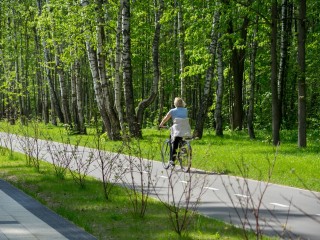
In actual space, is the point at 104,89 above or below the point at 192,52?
below

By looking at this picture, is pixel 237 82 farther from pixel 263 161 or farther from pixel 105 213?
pixel 105 213

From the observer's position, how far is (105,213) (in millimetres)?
8477

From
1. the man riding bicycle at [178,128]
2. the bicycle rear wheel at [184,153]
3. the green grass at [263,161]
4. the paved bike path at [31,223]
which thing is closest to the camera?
the paved bike path at [31,223]

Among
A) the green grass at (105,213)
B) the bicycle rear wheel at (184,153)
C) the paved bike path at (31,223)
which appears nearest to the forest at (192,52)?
the bicycle rear wheel at (184,153)

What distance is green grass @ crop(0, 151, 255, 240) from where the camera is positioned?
7078 mm

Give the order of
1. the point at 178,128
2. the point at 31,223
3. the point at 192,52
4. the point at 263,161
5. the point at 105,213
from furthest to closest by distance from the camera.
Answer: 1. the point at 192,52
2. the point at 263,161
3. the point at 178,128
4. the point at 105,213
5. the point at 31,223

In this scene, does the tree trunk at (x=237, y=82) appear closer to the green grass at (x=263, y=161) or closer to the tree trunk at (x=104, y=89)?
the tree trunk at (x=104, y=89)

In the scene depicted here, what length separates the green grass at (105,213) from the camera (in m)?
7.08

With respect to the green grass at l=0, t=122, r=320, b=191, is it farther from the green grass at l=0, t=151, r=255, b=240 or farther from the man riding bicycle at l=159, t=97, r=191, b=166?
the green grass at l=0, t=151, r=255, b=240

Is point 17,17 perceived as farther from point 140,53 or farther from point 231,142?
point 231,142

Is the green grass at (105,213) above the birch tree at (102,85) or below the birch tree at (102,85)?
below

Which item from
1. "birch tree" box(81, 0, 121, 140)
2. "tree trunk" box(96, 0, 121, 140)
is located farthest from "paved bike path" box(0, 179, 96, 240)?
"birch tree" box(81, 0, 121, 140)

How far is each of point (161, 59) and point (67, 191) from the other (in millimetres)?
36575

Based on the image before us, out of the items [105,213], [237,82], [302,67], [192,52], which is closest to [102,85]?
[192,52]
